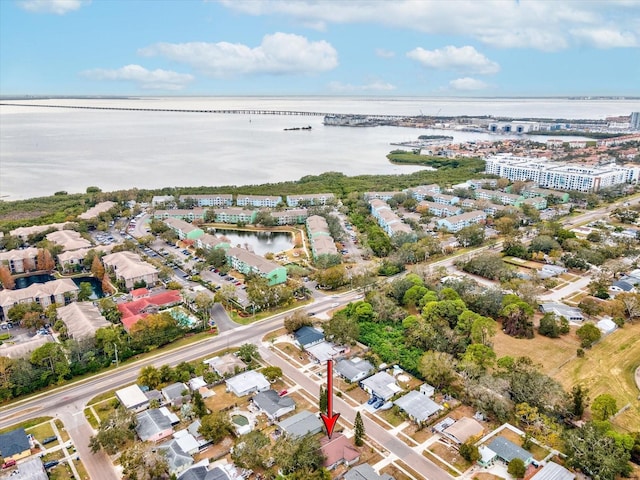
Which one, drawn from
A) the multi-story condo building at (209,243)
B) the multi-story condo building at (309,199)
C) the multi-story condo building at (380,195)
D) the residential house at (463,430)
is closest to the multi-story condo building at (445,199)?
the multi-story condo building at (380,195)

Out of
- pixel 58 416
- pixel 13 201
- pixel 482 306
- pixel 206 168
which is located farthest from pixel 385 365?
pixel 206 168

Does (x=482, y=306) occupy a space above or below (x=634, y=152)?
below

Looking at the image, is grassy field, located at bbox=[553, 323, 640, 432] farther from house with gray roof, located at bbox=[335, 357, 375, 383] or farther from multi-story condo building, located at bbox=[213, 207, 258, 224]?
multi-story condo building, located at bbox=[213, 207, 258, 224]

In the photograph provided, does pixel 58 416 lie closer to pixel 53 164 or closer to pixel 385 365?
pixel 385 365

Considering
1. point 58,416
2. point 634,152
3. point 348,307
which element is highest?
point 634,152

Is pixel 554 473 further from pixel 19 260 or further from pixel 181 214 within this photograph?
pixel 181 214

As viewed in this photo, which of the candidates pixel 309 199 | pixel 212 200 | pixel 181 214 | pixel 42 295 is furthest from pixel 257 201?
pixel 42 295

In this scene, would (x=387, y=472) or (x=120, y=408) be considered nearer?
(x=387, y=472)
